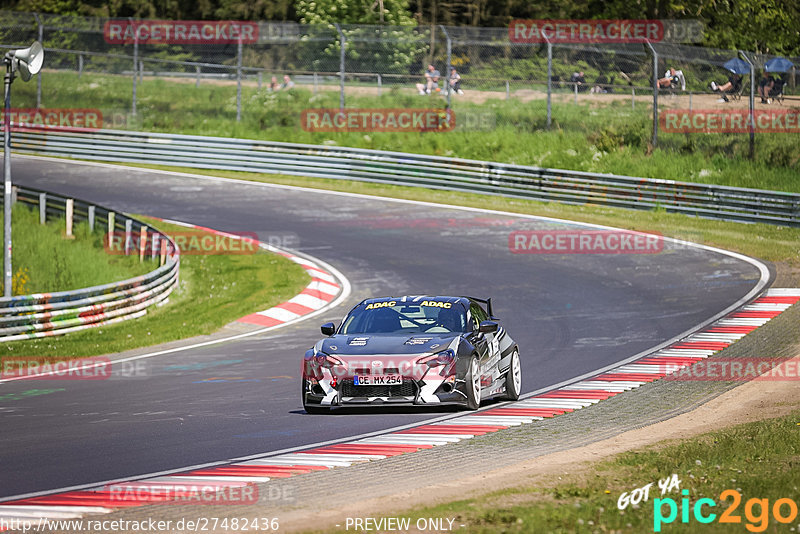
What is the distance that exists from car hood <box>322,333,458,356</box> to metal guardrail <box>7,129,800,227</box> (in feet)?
58.9

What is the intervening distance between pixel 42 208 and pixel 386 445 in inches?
844

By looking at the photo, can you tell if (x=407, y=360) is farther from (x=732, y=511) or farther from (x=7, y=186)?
(x=7, y=186)

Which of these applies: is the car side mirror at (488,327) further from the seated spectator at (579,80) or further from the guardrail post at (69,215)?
the seated spectator at (579,80)

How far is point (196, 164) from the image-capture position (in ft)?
126

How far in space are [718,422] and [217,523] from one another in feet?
20.1

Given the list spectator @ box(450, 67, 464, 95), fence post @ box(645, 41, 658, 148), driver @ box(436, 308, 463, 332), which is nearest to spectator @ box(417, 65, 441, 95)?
spectator @ box(450, 67, 464, 95)

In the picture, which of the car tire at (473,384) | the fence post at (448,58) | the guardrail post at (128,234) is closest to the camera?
the car tire at (473,384)

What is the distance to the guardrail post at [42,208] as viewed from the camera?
30.2 metres

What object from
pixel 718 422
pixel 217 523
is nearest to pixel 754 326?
pixel 718 422

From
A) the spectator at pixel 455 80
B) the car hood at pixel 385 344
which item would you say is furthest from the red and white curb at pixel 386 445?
the spectator at pixel 455 80
